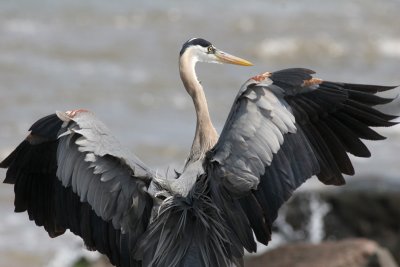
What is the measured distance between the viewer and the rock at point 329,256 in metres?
9.02

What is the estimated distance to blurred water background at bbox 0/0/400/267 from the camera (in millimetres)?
16469

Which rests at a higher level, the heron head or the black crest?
the black crest

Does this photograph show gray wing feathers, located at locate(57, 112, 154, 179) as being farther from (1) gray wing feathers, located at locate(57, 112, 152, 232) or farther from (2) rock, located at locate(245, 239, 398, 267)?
(2) rock, located at locate(245, 239, 398, 267)

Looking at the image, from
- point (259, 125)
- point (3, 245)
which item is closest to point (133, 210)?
point (259, 125)

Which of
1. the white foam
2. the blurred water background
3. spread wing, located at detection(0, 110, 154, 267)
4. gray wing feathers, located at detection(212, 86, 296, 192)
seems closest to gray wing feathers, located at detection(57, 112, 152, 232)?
spread wing, located at detection(0, 110, 154, 267)

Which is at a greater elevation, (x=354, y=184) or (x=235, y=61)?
(x=235, y=61)

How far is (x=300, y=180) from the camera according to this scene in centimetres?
655

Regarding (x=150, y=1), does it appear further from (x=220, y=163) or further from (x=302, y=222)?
(x=220, y=163)

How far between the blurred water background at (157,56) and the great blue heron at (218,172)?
6.14m

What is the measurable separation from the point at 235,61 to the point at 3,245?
582cm

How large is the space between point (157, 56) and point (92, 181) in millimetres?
14466

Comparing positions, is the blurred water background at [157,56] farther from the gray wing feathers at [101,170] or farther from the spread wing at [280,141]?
the spread wing at [280,141]

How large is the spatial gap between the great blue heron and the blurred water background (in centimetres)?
614

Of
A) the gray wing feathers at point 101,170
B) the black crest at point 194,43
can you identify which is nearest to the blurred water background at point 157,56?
the black crest at point 194,43
